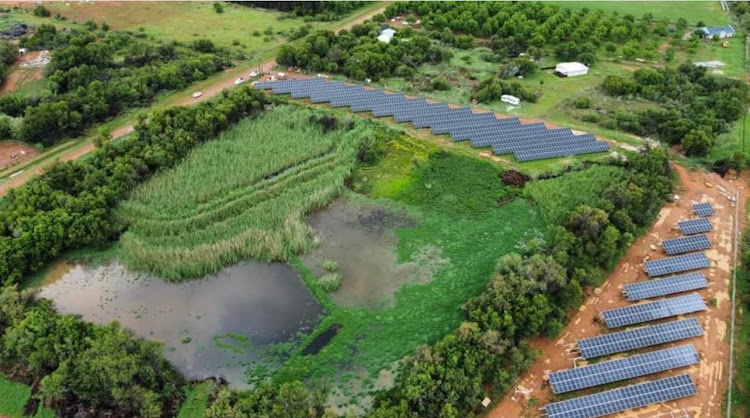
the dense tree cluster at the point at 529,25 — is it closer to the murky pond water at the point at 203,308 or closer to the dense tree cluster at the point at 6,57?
the murky pond water at the point at 203,308

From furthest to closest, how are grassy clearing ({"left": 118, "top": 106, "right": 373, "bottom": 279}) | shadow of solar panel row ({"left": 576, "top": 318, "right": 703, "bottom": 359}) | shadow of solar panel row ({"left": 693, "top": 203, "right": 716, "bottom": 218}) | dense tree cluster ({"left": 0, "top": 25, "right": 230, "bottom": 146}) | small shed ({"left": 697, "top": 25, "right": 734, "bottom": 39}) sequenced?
1. small shed ({"left": 697, "top": 25, "right": 734, "bottom": 39})
2. dense tree cluster ({"left": 0, "top": 25, "right": 230, "bottom": 146})
3. shadow of solar panel row ({"left": 693, "top": 203, "right": 716, "bottom": 218})
4. grassy clearing ({"left": 118, "top": 106, "right": 373, "bottom": 279})
5. shadow of solar panel row ({"left": 576, "top": 318, "right": 703, "bottom": 359})

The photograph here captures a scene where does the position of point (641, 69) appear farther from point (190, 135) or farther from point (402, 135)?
point (190, 135)

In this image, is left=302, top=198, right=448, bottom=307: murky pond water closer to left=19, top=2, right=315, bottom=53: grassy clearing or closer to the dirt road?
the dirt road

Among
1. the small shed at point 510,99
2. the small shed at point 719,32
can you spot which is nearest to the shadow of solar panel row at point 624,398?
the small shed at point 510,99

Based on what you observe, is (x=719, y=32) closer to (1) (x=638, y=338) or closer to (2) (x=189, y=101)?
(1) (x=638, y=338)

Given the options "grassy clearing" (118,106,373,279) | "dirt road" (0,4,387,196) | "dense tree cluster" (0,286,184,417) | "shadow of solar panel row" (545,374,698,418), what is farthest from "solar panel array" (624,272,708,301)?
"dirt road" (0,4,387,196)

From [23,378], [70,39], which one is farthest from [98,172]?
[70,39]
